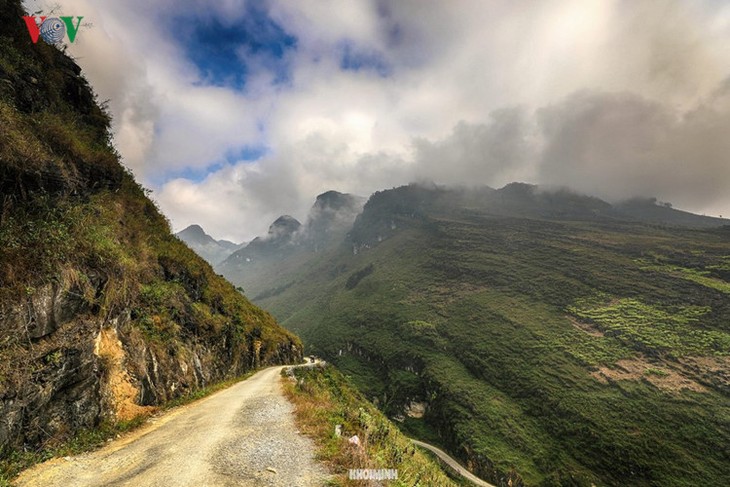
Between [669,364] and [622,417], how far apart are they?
1114 inches

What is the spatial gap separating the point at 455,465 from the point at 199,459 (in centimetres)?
9289

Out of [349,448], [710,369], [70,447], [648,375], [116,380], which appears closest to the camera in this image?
[349,448]

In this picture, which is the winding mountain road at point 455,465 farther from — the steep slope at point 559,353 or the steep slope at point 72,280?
the steep slope at point 72,280

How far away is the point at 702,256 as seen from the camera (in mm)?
141875

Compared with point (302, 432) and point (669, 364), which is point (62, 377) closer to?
point (302, 432)

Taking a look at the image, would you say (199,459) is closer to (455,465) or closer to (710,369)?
(455,465)

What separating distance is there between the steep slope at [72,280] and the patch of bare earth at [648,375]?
111m

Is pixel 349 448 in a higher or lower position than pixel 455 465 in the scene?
higher

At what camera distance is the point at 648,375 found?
291ft

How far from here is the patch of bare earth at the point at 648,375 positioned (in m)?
83.6

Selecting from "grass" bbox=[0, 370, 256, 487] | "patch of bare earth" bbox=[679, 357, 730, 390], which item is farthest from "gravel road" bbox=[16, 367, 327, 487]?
"patch of bare earth" bbox=[679, 357, 730, 390]

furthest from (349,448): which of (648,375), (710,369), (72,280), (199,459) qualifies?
(710,369)

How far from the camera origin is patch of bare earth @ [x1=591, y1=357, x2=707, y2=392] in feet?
274

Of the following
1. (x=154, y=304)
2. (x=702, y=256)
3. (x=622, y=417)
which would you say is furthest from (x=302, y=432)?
(x=702, y=256)
